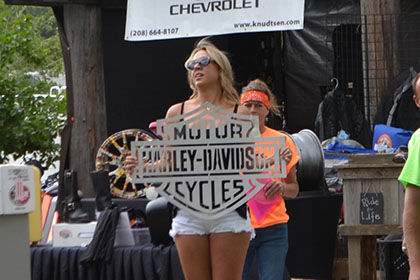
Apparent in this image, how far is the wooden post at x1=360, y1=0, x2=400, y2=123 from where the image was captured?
8.51m

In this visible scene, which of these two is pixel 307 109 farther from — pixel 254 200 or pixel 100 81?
pixel 254 200

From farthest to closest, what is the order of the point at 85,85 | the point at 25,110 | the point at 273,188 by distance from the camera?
the point at 25,110, the point at 85,85, the point at 273,188

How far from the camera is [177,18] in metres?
8.60

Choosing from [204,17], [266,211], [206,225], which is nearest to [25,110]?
[204,17]

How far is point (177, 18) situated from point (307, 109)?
11.1 feet

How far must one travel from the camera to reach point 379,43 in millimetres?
8508

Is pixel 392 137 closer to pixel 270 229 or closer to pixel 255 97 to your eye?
pixel 255 97

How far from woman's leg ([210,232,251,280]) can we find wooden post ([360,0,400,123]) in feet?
14.3

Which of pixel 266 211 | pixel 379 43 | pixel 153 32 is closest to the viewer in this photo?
pixel 266 211

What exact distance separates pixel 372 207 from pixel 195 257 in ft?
9.16

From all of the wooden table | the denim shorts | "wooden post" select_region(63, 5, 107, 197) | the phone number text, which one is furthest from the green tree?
the denim shorts

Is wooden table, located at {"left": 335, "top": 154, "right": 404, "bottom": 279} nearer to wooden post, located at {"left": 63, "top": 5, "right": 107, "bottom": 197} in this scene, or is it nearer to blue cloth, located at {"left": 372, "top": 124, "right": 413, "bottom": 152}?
blue cloth, located at {"left": 372, "top": 124, "right": 413, "bottom": 152}

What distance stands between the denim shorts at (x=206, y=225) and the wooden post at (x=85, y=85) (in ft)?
14.9

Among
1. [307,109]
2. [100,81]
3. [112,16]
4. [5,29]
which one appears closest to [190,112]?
[100,81]
